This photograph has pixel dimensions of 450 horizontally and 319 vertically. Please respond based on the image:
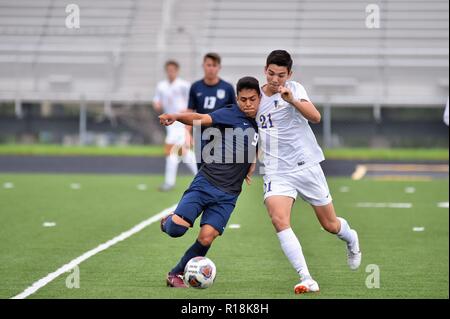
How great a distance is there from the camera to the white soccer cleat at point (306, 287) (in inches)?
308

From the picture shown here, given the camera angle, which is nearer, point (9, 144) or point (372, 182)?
point (372, 182)

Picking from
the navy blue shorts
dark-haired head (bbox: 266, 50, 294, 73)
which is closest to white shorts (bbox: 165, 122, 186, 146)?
the navy blue shorts

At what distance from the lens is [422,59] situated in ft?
115

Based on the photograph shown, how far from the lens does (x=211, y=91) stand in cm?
1338

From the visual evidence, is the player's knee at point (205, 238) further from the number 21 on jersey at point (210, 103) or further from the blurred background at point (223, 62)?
the blurred background at point (223, 62)

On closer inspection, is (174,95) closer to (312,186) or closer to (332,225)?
(332,225)

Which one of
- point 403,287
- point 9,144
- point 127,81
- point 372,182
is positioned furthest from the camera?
point 127,81

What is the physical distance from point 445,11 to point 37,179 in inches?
789

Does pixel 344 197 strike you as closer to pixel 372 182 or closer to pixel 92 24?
pixel 372 182

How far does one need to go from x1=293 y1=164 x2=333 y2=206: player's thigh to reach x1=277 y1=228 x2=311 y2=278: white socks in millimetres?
383

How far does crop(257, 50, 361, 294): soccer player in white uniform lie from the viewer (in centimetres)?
805

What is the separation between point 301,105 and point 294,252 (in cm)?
120
